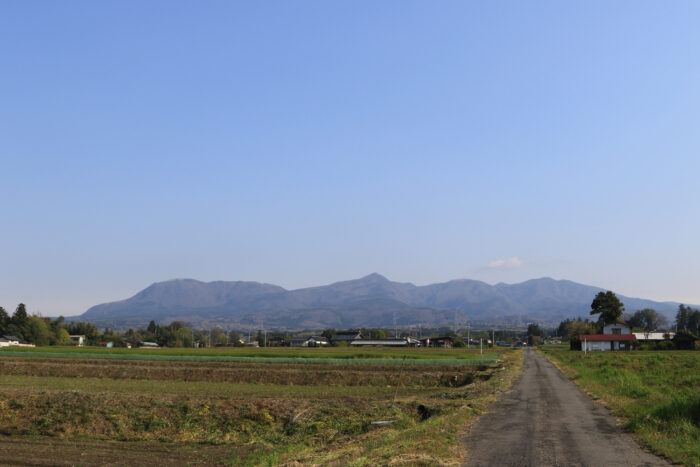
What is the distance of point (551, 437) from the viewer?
17.9 metres

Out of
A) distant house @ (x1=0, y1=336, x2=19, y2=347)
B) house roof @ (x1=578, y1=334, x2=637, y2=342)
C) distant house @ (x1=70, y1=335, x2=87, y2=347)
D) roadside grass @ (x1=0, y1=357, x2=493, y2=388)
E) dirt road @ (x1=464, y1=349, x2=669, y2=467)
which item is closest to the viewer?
dirt road @ (x1=464, y1=349, x2=669, y2=467)

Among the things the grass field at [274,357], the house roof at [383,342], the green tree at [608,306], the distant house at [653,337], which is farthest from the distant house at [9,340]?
the distant house at [653,337]

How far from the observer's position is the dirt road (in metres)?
14.6

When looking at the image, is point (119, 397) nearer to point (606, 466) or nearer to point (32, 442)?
point (32, 442)

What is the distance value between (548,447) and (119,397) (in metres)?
20.9

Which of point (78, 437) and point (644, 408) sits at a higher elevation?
point (644, 408)

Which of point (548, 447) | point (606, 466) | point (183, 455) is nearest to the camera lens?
point (606, 466)

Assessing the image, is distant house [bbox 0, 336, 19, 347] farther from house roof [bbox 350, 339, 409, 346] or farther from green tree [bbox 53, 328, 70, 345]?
house roof [bbox 350, 339, 409, 346]

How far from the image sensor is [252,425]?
81.0ft

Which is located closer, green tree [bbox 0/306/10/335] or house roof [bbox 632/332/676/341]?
house roof [bbox 632/332/676/341]

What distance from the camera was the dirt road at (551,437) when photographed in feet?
47.9

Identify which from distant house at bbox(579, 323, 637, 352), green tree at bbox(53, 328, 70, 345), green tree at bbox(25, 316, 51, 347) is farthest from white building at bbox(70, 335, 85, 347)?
distant house at bbox(579, 323, 637, 352)

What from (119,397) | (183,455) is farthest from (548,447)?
(119,397)

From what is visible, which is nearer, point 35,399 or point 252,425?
point 252,425
